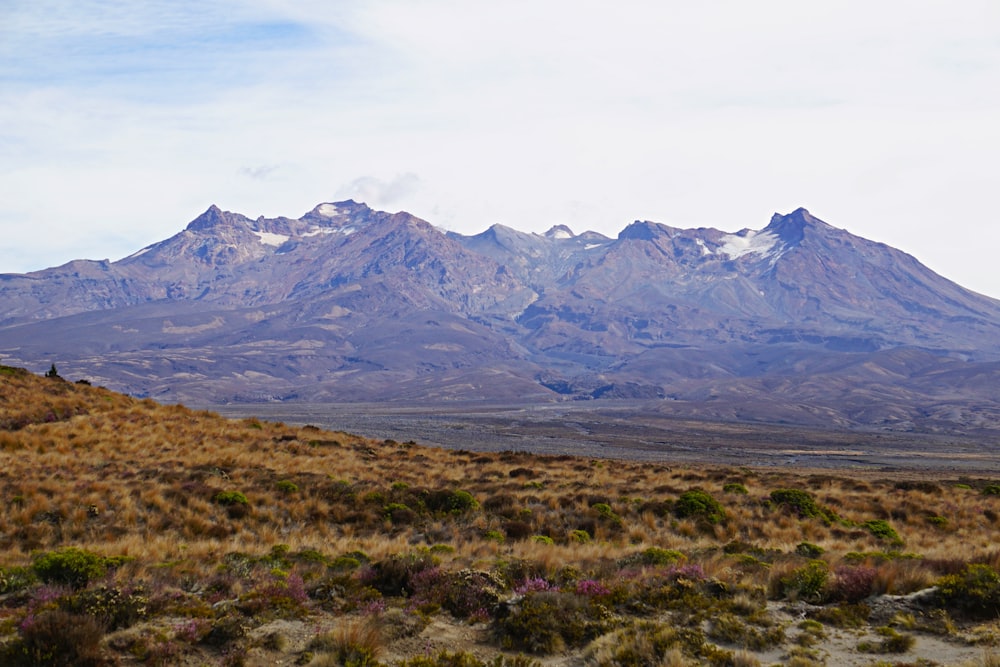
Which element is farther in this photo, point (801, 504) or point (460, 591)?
point (801, 504)

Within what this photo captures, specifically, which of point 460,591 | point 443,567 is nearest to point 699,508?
point 443,567

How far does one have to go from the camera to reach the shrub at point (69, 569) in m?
11.4

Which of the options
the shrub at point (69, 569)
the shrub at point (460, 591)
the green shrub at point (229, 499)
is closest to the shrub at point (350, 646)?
the shrub at point (460, 591)

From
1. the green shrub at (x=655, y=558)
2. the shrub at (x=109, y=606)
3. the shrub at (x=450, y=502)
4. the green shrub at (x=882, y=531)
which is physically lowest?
the green shrub at (x=882, y=531)

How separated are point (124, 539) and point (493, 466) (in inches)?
762

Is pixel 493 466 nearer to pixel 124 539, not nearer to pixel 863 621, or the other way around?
pixel 124 539

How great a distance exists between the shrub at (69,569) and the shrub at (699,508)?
16.0 metres

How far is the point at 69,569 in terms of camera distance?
11531mm

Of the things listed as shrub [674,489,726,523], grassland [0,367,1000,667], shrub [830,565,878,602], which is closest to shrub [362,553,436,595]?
grassland [0,367,1000,667]

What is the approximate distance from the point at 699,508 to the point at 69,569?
1700cm

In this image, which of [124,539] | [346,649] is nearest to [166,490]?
[124,539]

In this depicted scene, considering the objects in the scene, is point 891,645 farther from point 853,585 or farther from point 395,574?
point 395,574

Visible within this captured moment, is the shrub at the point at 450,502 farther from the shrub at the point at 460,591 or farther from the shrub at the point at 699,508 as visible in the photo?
the shrub at the point at 460,591

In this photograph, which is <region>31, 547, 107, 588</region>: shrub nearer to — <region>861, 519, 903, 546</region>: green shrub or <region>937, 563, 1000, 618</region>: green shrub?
<region>937, 563, 1000, 618</region>: green shrub
